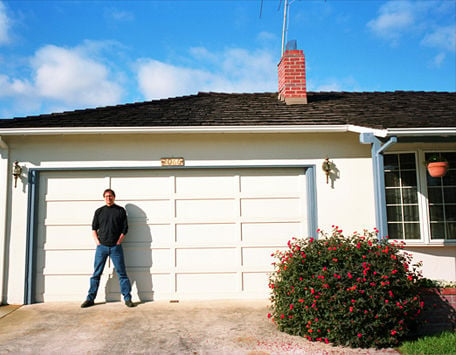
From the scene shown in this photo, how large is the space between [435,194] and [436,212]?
1.03ft

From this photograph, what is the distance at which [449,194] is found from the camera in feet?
20.0

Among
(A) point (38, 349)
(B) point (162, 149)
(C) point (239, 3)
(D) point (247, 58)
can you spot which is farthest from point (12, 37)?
(A) point (38, 349)

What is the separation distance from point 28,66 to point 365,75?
12.6 meters

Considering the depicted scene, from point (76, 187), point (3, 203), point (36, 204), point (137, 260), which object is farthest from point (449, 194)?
point (3, 203)

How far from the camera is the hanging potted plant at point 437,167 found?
18.3ft

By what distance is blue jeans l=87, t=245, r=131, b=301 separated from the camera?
5.63 m

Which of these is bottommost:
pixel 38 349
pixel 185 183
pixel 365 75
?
pixel 38 349

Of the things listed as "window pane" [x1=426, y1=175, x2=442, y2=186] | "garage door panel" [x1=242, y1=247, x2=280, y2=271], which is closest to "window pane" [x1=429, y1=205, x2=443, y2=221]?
"window pane" [x1=426, y1=175, x2=442, y2=186]

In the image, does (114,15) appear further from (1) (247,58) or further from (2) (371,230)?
(2) (371,230)

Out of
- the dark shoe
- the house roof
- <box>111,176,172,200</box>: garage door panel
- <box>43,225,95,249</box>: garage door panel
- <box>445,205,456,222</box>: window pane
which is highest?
the house roof

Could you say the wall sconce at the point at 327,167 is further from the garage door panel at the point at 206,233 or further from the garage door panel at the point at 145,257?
the garage door panel at the point at 145,257

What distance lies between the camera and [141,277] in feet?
19.8

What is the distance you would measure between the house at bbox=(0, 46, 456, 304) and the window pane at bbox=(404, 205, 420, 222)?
0.02 metres

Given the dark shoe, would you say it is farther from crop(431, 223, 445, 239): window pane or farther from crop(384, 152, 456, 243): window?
crop(431, 223, 445, 239): window pane
